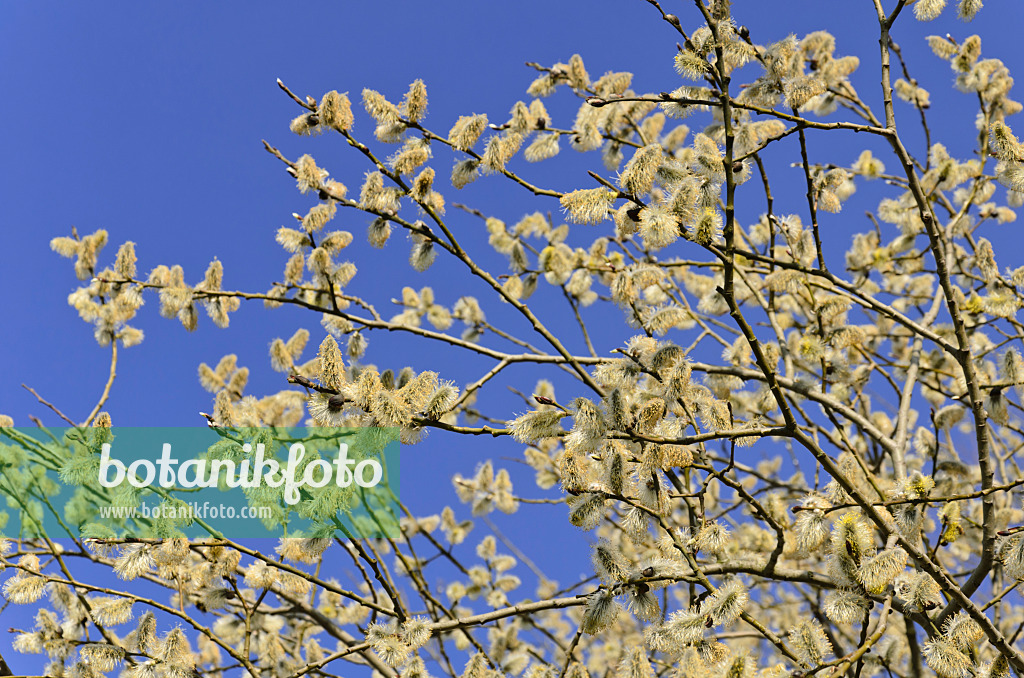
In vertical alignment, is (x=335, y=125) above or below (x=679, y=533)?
above

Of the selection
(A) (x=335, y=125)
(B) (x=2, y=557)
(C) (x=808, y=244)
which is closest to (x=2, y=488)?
(B) (x=2, y=557)

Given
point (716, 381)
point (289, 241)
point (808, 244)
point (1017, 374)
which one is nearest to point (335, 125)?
point (289, 241)

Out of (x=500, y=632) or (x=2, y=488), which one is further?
(x=500, y=632)

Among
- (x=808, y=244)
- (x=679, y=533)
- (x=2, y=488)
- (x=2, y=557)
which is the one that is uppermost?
(x=808, y=244)

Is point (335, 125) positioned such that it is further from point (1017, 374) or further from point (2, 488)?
point (1017, 374)

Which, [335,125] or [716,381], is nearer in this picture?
[335,125]

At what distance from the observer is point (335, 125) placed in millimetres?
2672

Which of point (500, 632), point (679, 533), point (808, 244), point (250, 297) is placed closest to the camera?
point (679, 533)

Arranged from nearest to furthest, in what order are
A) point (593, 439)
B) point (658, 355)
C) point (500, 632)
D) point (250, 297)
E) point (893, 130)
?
point (593, 439), point (658, 355), point (893, 130), point (250, 297), point (500, 632)

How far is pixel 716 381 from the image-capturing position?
122 inches

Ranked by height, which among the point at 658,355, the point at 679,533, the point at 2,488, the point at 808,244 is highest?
the point at 808,244

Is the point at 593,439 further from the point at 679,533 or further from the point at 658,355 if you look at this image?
the point at 679,533

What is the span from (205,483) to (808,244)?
108 inches

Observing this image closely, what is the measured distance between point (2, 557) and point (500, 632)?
2.35 metres
